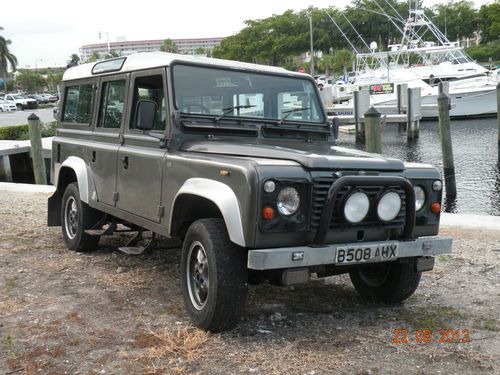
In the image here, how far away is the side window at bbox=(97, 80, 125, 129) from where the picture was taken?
5672mm

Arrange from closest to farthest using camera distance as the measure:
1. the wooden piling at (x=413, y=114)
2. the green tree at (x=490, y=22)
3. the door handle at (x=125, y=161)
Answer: the door handle at (x=125, y=161), the wooden piling at (x=413, y=114), the green tree at (x=490, y=22)

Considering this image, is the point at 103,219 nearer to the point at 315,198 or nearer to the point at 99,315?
the point at 99,315

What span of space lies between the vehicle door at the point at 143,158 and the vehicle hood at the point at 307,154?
362mm

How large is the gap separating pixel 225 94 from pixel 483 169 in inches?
564

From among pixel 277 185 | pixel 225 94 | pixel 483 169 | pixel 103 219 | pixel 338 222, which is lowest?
pixel 483 169

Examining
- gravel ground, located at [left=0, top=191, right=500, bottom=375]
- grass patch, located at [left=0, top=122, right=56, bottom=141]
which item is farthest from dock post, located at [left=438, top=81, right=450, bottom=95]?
gravel ground, located at [left=0, top=191, right=500, bottom=375]

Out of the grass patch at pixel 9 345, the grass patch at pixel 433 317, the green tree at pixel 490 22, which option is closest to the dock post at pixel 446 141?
the grass patch at pixel 433 317

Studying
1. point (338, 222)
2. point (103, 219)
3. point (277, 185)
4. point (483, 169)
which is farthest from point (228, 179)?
point (483, 169)

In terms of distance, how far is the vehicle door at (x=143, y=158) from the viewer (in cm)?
485

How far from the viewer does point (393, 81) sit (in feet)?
112

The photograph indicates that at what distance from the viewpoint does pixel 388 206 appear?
13.1 feet

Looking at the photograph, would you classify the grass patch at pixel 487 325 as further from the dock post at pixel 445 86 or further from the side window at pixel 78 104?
the dock post at pixel 445 86

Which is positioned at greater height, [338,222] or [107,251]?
[338,222]
